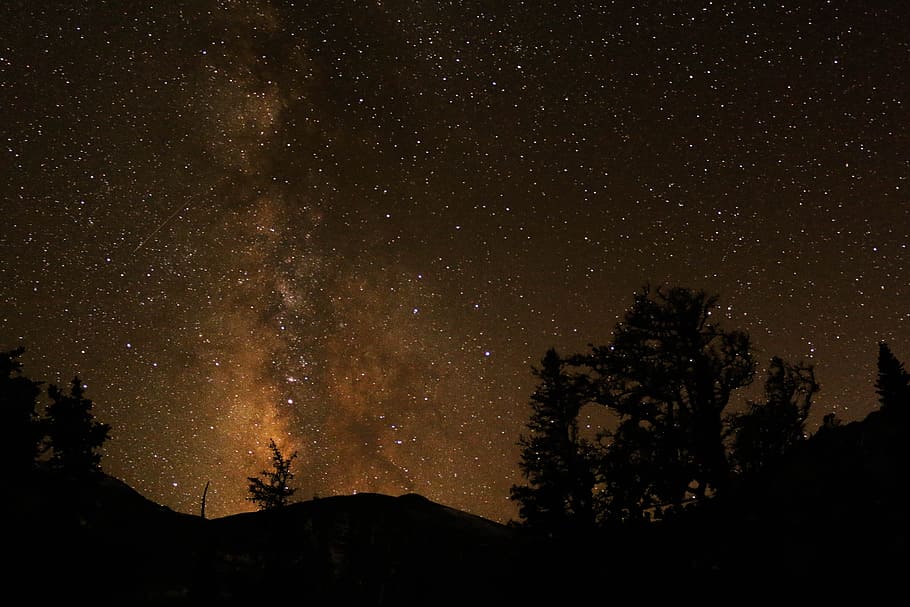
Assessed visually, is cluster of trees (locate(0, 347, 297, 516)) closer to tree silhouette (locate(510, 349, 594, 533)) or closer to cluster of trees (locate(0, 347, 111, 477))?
cluster of trees (locate(0, 347, 111, 477))

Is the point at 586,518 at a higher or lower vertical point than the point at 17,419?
lower

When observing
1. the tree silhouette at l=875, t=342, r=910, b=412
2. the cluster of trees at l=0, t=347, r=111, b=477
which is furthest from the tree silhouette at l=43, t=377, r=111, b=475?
the tree silhouette at l=875, t=342, r=910, b=412

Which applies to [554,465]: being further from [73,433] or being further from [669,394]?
[73,433]

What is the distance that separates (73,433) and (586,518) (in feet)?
71.6

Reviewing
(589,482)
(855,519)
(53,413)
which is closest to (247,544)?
(53,413)

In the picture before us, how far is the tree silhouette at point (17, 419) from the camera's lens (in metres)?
23.8

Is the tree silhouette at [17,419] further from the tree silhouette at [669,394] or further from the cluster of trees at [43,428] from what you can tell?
the tree silhouette at [669,394]

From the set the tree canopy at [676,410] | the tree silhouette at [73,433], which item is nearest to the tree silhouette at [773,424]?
the tree canopy at [676,410]

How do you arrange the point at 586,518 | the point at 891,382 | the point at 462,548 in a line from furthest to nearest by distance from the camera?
the point at 462,548 < the point at 586,518 < the point at 891,382

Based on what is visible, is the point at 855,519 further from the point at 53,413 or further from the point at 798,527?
the point at 53,413

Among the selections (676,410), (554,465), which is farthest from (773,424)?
(554,465)

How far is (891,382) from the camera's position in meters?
13.2

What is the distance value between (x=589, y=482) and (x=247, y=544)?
575 inches

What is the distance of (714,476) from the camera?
1565 cm
